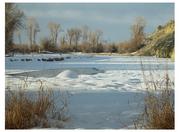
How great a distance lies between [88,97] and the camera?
17.0 feet

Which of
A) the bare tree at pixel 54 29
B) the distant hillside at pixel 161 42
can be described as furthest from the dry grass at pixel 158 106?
the bare tree at pixel 54 29

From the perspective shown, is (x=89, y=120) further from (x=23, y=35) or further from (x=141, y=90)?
(x=23, y=35)

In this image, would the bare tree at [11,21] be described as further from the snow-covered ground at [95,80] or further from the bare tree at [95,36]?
the bare tree at [95,36]

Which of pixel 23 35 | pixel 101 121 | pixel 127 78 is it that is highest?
pixel 23 35

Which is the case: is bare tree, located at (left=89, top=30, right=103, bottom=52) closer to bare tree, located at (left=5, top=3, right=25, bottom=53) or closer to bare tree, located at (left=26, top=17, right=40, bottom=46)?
bare tree, located at (left=26, top=17, right=40, bottom=46)

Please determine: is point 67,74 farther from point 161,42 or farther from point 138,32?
point 161,42

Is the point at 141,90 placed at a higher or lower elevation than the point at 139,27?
lower

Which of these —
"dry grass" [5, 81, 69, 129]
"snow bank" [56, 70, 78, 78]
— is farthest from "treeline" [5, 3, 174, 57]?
"dry grass" [5, 81, 69, 129]

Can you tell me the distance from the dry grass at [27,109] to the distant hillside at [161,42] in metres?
0.97

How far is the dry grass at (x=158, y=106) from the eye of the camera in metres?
5.07

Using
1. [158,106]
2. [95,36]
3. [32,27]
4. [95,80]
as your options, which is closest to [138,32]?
[95,36]

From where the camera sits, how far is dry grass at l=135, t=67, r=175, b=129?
5.07 m
